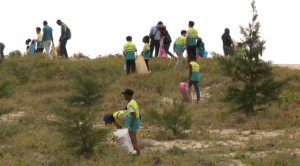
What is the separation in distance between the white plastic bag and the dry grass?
16 centimetres

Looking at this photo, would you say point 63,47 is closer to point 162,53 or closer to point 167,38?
point 162,53

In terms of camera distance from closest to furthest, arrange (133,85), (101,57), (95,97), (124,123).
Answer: (124,123) < (95,97) < (133,85) < (101,57)

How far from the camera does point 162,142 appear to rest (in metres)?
10.7

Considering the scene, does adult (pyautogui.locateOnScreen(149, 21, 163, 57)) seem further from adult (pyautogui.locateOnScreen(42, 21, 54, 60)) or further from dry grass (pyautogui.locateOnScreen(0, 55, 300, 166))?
adult (pyautogui.locateOnScreen(42, 21, 54, 60))

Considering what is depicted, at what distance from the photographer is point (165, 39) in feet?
66.3

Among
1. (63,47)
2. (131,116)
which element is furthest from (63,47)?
(131,116)

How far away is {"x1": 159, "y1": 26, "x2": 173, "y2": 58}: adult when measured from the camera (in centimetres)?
1981

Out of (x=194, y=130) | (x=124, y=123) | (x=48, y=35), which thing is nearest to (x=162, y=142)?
(x=194, y=130)

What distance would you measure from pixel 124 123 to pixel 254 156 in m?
2.65

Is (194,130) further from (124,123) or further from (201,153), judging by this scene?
(124,123)

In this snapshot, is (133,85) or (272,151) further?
(133,85)

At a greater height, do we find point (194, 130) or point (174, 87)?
point (174, 87)

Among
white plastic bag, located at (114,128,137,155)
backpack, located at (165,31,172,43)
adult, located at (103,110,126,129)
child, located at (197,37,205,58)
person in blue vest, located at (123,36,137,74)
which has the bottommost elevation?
white plastic bag, located at (114,128,137,155)

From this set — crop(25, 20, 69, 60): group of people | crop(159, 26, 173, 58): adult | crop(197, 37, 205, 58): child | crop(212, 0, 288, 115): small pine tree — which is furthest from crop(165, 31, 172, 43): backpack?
crop(212, 0, 288, 115): small pine tree
